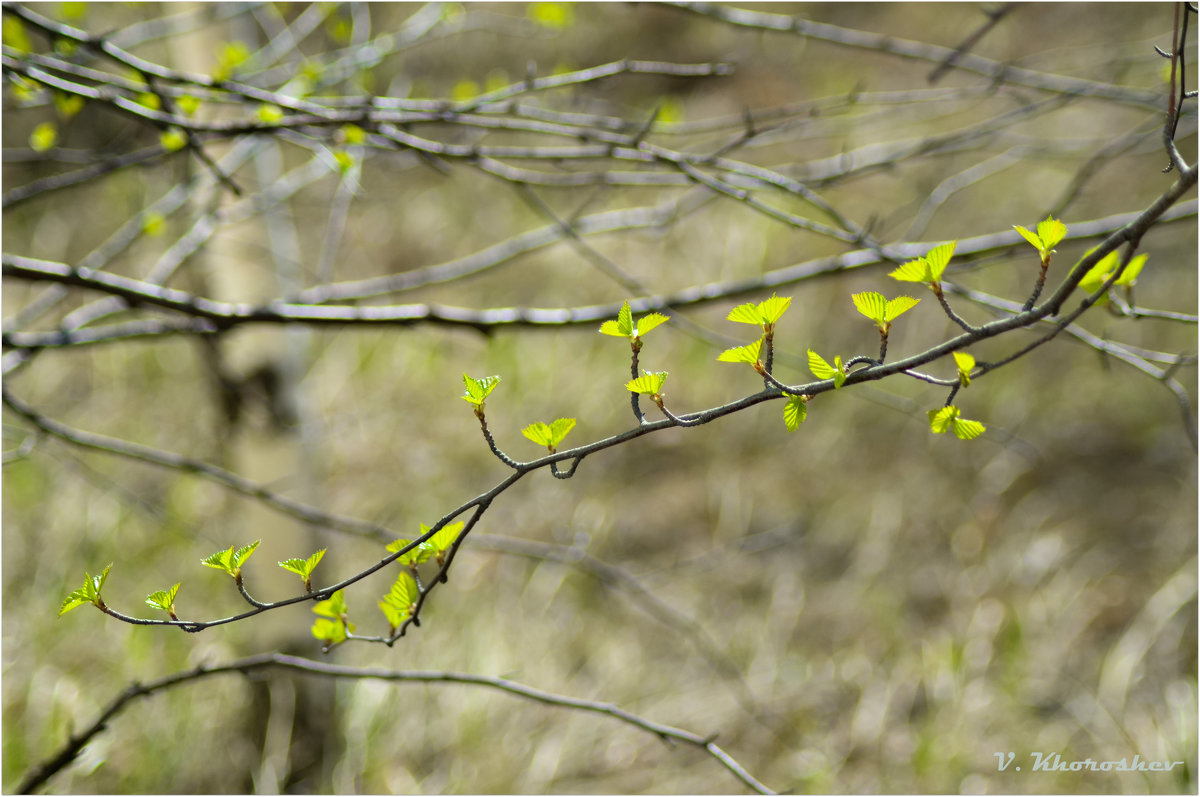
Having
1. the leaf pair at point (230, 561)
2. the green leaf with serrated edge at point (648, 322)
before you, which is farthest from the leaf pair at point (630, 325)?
the leaf pair at point (230, 561)

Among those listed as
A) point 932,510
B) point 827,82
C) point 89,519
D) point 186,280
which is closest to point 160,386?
point 186,280

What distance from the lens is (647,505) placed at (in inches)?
132

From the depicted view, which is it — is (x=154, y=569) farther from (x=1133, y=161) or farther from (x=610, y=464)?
(x=1133, y=161)

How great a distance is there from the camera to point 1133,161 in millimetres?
4426

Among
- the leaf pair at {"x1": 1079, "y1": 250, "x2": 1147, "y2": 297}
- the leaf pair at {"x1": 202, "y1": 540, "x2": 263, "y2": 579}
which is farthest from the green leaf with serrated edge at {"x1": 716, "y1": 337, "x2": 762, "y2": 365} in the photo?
the leaf pair at {"x1": 202, "y1": 540, "x2": 263, "y2": 579}

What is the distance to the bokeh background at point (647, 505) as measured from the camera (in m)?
2.03

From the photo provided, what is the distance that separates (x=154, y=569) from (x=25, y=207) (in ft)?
11.6

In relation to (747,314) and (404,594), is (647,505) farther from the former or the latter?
(747,314)

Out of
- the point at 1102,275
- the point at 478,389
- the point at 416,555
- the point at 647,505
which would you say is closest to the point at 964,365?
the point at 1102,275

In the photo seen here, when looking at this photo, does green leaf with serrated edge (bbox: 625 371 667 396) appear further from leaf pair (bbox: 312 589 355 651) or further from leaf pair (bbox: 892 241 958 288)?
leaf pair (bbox: 312 589 355 651)

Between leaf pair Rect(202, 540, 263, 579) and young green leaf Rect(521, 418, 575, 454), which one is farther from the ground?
young green leaf Rect(521, 418, 575, 454)

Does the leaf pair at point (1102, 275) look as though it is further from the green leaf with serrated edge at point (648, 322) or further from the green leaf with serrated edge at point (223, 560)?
the green leaf with serrated edge at point (223, 560)

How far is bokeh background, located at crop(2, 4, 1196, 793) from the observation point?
80.0 inches

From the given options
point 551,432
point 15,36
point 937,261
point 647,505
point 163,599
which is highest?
point 647,505
